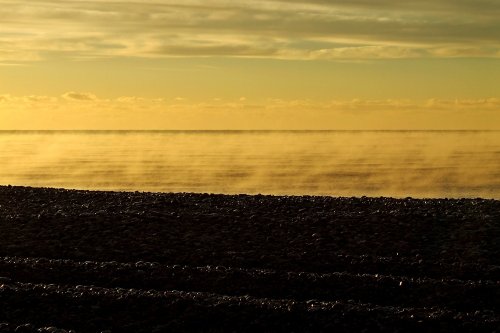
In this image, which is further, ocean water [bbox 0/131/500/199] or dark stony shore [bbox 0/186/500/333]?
ocean water [bbox 0/131/500/199]

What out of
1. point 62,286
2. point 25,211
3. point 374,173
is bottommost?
point 62,286

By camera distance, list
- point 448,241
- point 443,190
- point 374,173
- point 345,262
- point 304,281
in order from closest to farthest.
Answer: point 304,281, point 345,262, point 448,241, point 443,190, point 374,173

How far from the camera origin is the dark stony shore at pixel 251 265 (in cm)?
1251

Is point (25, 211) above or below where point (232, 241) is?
→ above

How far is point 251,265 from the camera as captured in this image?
15664mm

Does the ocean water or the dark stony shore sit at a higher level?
the ocean water

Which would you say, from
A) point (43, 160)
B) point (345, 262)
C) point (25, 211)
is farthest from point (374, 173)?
point (345, 262)

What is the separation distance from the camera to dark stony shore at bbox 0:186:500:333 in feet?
Result: 41.0

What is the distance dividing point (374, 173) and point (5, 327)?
107 ft

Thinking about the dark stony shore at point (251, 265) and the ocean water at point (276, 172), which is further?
the ocean water at point (276, 172)

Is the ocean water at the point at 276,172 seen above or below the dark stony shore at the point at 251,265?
above

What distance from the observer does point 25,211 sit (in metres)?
20.9

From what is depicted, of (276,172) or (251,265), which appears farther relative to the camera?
(276,172)

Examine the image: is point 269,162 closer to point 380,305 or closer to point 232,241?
point 232,241
